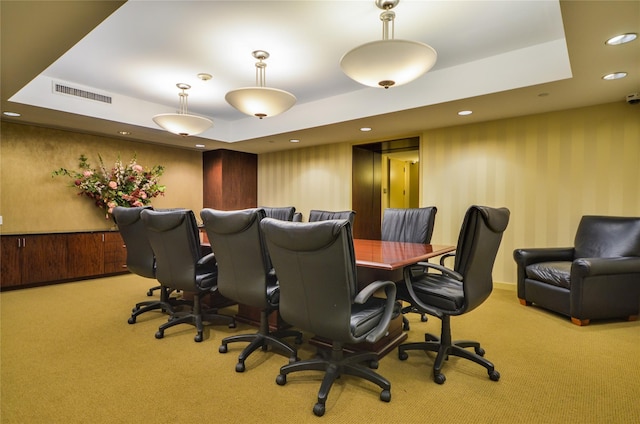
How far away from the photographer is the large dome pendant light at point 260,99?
2955 mm

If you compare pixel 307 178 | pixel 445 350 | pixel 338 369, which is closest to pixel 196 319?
pixel 338 369

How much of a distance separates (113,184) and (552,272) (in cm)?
612

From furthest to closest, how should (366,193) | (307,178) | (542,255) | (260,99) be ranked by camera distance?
(307,178) → (366,193) → (542,255) → (260,99)

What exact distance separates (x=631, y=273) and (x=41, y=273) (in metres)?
7.11

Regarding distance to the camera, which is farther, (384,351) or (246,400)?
(384,351)

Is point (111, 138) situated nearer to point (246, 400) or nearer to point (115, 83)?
point (115, 83)

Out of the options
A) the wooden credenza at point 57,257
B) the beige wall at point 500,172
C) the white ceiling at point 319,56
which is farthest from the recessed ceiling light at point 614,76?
the wooden credenza at point 57,257

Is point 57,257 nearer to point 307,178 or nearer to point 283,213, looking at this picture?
point 283,213

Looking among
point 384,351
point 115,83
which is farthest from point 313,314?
point 115,83

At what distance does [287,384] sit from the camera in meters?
2.09

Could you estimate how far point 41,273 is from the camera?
462cm

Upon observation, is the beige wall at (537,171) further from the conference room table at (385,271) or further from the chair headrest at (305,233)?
the chair headrest at (305,233)

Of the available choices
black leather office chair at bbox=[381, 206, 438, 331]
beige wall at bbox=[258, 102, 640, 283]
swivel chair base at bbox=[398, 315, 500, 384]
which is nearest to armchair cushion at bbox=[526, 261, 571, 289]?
beige wall at bbox=[258, 102, 640, 283]

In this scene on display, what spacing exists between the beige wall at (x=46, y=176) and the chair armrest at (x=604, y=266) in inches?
260
